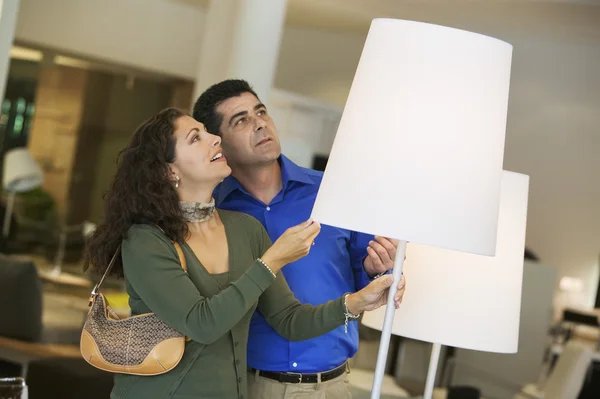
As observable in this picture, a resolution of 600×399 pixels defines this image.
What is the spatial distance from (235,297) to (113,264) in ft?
1.19

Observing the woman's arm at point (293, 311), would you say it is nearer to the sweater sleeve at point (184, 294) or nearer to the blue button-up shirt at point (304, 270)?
the blue button-up shirt at point (304, 270)

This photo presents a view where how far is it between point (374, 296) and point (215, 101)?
89cm

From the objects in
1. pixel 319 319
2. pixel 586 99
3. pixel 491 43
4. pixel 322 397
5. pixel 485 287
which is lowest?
pixel 322 397

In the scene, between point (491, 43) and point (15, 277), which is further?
point (15, 277)

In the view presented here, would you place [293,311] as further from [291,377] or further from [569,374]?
[569,374]

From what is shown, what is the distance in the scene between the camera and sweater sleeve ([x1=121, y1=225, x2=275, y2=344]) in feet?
5.86

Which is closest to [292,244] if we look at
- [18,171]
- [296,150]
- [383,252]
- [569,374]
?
[383,252]

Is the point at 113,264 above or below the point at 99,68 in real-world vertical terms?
below

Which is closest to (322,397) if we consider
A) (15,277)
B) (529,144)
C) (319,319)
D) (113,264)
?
(319,319)

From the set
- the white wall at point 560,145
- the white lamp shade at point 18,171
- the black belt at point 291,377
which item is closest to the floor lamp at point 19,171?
the white lamp shade at point 18,171

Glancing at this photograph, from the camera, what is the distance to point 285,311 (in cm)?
212

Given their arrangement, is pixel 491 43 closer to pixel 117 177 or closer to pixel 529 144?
pixel 117 177

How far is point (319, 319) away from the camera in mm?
2018

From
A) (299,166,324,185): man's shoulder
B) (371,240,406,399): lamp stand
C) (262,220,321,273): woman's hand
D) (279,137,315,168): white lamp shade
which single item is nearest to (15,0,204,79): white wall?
(279,137,315,168): white lamp shade
